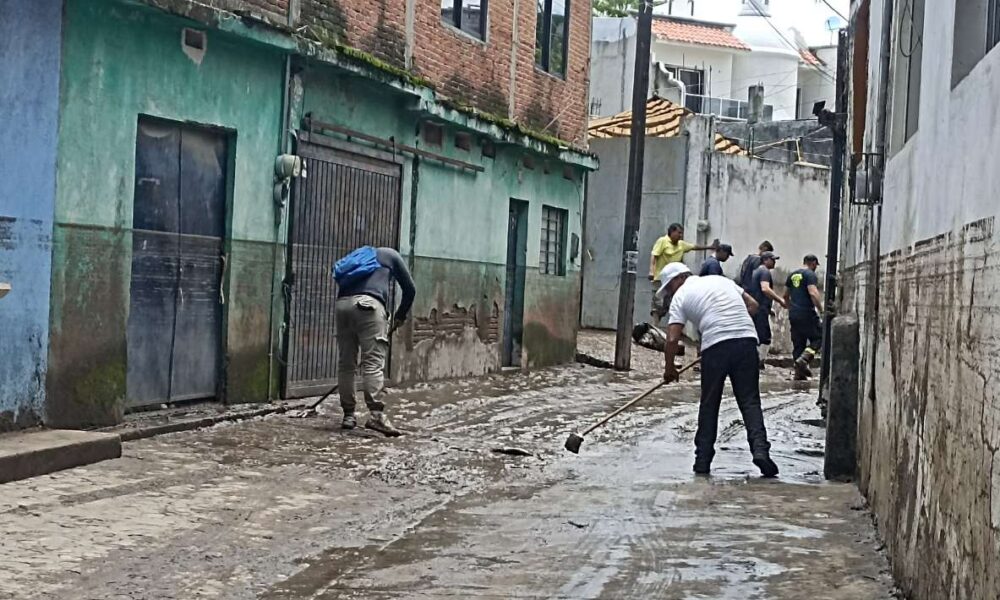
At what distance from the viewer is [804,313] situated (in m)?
18.2

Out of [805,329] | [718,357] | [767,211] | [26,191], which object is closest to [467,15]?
[805,329]

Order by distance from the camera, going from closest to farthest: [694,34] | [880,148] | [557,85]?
[880,148], [557,85], [694,34]

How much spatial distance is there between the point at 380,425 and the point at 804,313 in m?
9.19

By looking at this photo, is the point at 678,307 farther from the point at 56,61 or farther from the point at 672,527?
the point at 56,61

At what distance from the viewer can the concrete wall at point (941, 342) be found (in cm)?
415

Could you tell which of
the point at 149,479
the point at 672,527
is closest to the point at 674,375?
the point at 672,527

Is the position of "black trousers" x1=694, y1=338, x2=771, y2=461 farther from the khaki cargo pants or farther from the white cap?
the khaki cargo pants

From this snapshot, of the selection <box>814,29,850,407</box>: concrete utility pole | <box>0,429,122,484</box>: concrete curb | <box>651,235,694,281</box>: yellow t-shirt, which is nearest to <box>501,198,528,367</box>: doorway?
<box>651,235,694,281</box>: yellow t-shirt

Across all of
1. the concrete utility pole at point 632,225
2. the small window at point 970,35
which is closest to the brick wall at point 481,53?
the concrete utility pole at point 632,225

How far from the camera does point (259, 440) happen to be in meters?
9.90

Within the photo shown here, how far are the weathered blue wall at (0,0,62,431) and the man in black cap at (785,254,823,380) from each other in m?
11.3

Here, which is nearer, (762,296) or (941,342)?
(941,342)

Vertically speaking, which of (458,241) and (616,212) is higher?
(616,212)

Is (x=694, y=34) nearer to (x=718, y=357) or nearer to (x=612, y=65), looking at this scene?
(x=612, y=65)
